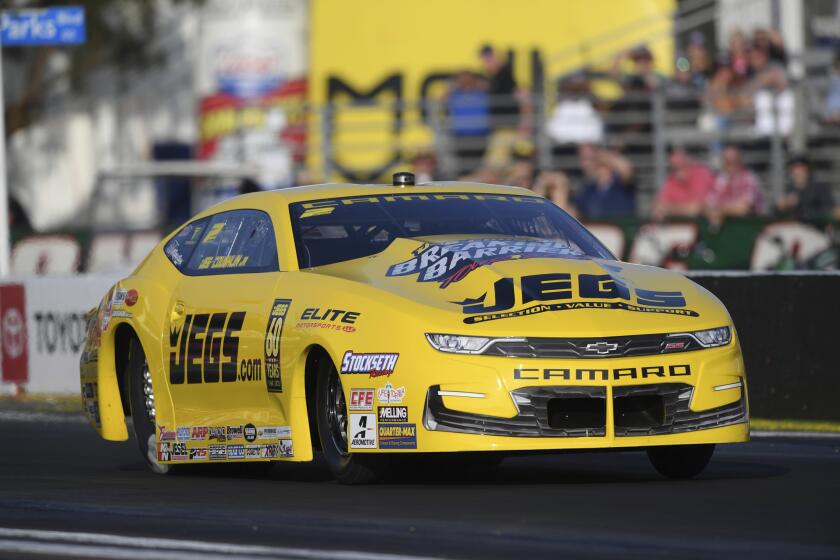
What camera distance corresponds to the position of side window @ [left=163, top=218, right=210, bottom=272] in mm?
10688

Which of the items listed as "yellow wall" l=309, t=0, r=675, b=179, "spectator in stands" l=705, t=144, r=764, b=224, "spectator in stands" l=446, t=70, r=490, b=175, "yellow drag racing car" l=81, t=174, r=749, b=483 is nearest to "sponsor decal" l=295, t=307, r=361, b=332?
"yellow drag racing car" l=81, t=174, r=749, b=483

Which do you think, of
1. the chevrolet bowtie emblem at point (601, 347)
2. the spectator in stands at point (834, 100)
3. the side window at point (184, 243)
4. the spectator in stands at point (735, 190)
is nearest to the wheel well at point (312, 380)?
the chevrolet bowtie emblem at point (601, 347)

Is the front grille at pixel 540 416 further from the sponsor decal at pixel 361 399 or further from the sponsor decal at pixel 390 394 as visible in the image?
the sponsor decal at pixel 361 399

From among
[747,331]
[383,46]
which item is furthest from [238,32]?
[747,331]

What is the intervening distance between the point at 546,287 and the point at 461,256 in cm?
53

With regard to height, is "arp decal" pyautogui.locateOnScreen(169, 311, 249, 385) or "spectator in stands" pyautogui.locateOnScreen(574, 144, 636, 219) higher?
"spectator in stands" pyautogui.locateOnScreen(574, 144, 636, 219)

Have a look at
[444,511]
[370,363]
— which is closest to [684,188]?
[370,363]

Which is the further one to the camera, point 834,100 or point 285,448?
point 834,100

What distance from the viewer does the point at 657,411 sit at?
8.64 meters

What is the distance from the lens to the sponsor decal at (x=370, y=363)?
866 cm

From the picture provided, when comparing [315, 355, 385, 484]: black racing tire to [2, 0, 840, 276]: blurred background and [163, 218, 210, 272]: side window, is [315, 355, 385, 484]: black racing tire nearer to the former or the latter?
[163, 218, 210, 272]: side window

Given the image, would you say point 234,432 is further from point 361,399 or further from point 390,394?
point 390,394

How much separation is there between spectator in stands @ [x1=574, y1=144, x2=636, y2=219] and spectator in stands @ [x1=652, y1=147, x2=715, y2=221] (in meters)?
0.37

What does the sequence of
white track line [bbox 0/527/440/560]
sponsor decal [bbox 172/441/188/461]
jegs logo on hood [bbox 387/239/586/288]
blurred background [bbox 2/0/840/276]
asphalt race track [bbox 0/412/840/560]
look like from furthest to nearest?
blurred background [bbox 2/0/840/276]
sponsor decal [bbox 172/441/188/461]
jegs logo on hood [bbox 387/239/586/288]
asphalt race track [bbox 0/412/840/560]
white track line [bbox 0/527/440/560]
